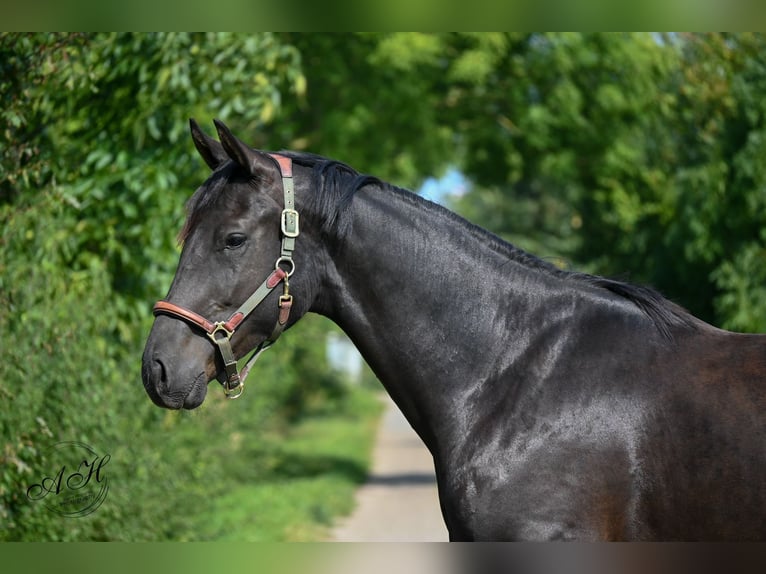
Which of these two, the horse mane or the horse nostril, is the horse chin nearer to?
the horse nostril

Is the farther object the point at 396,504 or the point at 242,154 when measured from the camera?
the point at 396,504

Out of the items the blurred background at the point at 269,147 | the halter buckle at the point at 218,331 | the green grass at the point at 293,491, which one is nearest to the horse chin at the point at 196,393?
the halter buckle at the point at 218,331

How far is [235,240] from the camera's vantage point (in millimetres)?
3066

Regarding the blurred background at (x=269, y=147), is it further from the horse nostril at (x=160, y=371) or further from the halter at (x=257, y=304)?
the horse nostril at (x=160, y=371)

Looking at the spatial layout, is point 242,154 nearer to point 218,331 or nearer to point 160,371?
point 218,331

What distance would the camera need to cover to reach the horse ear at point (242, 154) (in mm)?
3010

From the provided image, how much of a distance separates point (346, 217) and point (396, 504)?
9325mm

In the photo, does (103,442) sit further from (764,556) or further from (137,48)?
(764,556)

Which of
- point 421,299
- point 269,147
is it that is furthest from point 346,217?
point 269,147

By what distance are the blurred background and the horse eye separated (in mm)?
1524

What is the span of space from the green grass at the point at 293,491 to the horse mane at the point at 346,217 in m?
4.81

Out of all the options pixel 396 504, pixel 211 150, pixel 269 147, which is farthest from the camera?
pixel 269 147

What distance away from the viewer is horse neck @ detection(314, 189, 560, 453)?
3.09 m

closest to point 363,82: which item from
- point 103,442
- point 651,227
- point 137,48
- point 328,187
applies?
point 651,227
